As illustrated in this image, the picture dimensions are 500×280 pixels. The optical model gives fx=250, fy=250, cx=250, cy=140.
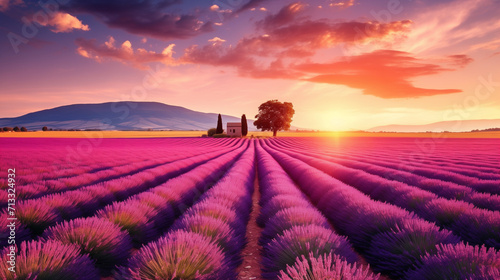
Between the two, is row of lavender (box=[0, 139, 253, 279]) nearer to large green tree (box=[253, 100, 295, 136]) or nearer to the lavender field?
the lavender field

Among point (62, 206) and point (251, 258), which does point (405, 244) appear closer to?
point (251, 258)

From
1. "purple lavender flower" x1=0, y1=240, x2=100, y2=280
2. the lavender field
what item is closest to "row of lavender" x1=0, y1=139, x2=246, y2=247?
the lavender field

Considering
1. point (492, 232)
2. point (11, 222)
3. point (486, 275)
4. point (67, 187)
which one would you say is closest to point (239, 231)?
point (486, 275)

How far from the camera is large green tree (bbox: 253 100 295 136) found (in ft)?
219

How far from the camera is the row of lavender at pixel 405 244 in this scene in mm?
1752

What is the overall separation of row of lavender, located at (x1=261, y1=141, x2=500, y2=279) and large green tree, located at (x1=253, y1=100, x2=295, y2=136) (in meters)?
62.0

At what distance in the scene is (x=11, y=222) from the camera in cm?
308

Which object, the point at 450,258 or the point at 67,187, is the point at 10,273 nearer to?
the point at 450,258

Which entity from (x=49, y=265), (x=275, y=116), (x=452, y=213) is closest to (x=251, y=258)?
(x=49, y=265)

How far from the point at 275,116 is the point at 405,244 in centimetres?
6513

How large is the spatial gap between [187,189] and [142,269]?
406cm

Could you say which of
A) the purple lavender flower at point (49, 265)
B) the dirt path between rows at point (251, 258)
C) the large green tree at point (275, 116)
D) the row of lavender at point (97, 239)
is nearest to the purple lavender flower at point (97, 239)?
the row of lavender at point (97, 239)

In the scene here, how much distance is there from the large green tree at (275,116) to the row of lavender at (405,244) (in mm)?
62022

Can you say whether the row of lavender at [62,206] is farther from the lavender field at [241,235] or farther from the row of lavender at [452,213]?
the row of lavender at [452,213]
